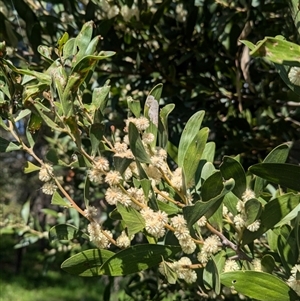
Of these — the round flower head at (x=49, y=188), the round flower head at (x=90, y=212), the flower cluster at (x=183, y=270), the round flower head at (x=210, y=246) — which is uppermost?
the round flower head at (x=49, y=188)

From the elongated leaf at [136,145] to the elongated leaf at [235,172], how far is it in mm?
117

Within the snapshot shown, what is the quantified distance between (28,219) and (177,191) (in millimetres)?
1234

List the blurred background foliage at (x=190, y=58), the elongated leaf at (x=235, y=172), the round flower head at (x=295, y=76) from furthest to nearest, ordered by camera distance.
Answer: the blurred background foliage at (x=190, y=58)
the elongated leaf at (x=235, y=172)
the round flower head at (x=295, y=76)

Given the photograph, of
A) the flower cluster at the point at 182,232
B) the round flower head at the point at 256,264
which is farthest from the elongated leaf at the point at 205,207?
the round flower head at the point at 256,264

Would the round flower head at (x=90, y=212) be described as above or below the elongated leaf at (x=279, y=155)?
below

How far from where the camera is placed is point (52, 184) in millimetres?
810

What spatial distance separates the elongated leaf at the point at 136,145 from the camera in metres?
0.65

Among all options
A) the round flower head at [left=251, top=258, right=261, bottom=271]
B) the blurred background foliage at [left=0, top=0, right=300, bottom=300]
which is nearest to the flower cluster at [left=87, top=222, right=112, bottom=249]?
the round flower head at [left=251, top=258, right=261, bottom=271]

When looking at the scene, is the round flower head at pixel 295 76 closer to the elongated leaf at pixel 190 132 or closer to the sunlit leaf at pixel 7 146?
the elongated leaf at pixel 190 132

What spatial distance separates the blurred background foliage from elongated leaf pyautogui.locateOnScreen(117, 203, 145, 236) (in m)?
0.63

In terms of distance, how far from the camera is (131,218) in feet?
2.27

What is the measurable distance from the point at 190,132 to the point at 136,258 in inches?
8.3

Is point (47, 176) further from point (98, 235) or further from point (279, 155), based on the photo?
point (279, 155)

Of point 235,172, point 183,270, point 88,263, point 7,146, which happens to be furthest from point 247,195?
point 7,146
